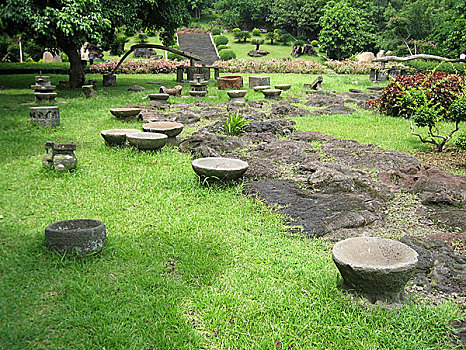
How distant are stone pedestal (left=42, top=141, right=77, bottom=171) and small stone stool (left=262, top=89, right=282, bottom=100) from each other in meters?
10.1

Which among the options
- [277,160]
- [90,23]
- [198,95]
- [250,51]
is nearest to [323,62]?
[250,51]

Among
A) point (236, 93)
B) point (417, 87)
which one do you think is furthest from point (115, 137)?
point (417, 87)

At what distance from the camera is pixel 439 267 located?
13.3ft

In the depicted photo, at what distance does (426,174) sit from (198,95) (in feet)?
34.1

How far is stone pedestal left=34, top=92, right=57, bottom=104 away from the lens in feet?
40.9

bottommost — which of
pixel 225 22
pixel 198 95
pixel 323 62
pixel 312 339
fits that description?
pixel 312 339

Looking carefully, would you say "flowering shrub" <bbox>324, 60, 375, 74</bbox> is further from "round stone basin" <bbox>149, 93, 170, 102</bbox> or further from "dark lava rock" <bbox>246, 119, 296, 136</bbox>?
"dark lava rock" <bbox>246, 119, 296, 136</bbox>

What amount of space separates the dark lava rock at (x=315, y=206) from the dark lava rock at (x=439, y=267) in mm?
801

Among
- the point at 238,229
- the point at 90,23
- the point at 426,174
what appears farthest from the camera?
the point at 90,23

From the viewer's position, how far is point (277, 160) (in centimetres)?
777

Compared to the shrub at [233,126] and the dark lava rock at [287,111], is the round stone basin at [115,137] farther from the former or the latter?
the dark lava rock at [287,111]

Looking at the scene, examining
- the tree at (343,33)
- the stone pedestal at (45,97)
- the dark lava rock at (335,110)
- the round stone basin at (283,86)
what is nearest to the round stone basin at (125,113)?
the stone pedestal at (45,97)

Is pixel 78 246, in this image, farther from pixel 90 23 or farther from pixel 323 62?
pixel 323 62

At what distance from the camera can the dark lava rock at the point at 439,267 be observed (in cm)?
380
